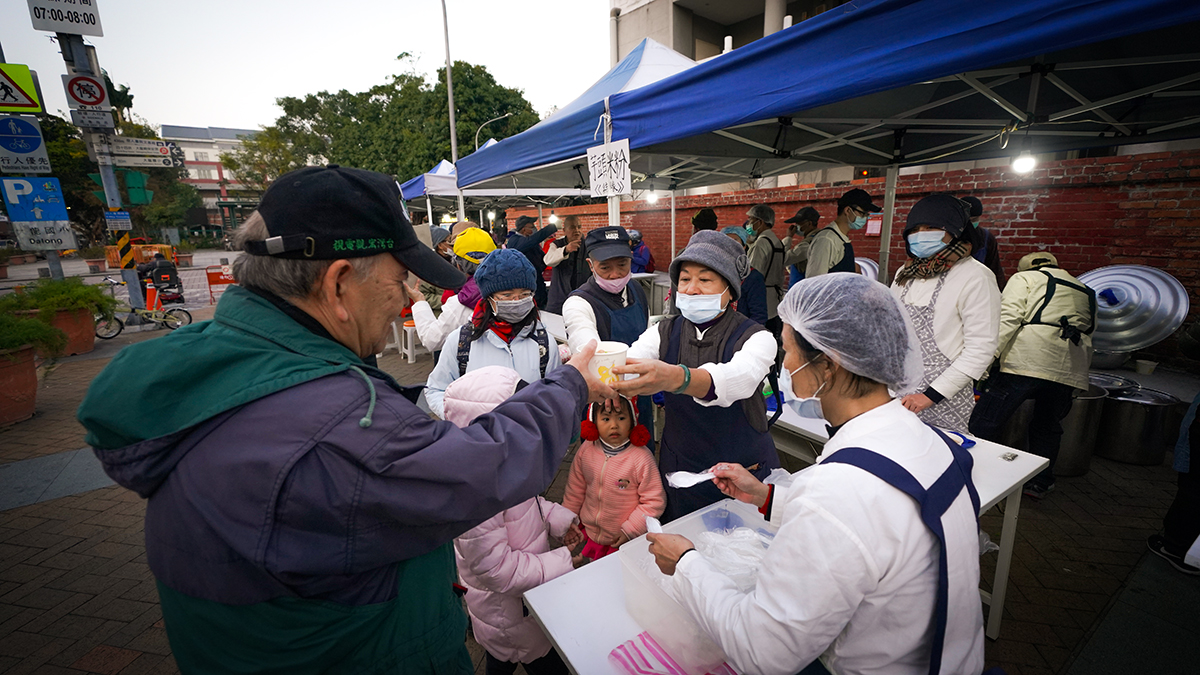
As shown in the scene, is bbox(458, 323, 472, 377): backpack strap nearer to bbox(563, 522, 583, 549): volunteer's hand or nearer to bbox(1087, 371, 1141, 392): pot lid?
bbox(563, 522, 583, 549): volunteer's hand

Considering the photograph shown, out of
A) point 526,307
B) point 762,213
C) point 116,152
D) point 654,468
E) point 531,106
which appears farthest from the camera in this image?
point 531,106

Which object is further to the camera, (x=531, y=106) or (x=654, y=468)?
(x=531, y=106)

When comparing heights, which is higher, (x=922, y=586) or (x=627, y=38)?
(x=627, y=38)

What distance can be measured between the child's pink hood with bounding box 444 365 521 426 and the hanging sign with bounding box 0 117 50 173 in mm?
9710

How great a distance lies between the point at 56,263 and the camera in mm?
8586

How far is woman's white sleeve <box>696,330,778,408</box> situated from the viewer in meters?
1.95

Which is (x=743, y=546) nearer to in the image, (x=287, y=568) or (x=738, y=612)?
(x=738, y=612)

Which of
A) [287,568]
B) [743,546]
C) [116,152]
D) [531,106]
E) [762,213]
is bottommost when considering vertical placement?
[743,546]

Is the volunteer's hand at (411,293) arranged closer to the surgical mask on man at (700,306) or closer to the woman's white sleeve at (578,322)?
the woman's white sleeve at (578,322)

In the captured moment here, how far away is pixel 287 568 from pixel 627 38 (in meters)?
19.7

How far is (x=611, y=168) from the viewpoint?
3.79 metres

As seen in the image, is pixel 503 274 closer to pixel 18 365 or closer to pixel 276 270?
pixel 276 270

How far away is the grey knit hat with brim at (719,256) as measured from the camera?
215 centimetres

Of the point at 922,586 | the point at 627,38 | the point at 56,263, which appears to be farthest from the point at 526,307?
the point at 627,38
